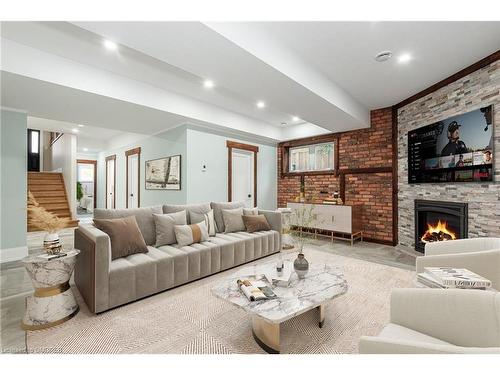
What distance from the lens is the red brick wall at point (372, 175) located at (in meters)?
4.62

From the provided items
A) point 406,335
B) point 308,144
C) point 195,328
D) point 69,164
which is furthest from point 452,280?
point 69,164

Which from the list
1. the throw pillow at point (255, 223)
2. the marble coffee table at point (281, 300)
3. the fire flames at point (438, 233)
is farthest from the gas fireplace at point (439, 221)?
the throw pillow at point (255, 223)

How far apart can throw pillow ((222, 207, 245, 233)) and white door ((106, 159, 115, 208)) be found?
605 cm

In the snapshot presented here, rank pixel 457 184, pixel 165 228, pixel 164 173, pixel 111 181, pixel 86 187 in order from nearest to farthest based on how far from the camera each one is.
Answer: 1. pixel 165 228
2. pixel 457 184
3. pixel 164 173
4. pixel 111 181
5. pixel 86 187

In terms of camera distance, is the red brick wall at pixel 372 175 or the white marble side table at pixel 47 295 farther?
the red brick wall at pixel 372 175

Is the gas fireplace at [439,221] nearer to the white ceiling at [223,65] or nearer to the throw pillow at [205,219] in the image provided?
the white ceiling at [223,65]

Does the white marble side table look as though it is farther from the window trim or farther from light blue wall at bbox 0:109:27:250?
the window trim

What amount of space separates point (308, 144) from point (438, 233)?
3.36m

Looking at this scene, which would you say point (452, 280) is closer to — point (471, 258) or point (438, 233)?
point (471, 258)

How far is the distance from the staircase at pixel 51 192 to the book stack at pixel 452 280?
7972 mm

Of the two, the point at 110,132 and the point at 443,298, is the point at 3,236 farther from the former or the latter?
the point at 443,298

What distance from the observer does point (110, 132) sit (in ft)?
22.9

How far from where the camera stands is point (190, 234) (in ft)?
9.94
